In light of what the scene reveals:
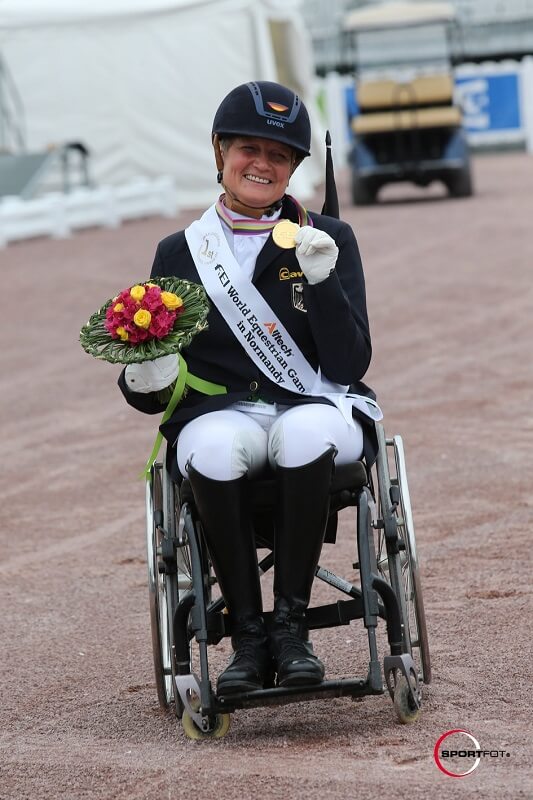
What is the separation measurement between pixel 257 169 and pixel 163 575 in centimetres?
114

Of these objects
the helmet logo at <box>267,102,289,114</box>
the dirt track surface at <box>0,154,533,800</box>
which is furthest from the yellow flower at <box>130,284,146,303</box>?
the dirt track surface at <box>0,154,533,800</box>

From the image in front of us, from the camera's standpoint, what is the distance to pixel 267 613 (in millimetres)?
4066

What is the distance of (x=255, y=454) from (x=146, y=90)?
18.5 metres

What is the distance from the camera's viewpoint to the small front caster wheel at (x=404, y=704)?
3.93 metres

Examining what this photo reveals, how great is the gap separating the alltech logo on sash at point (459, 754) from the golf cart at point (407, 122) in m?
17.4

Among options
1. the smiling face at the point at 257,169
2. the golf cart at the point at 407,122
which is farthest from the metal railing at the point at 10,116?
the smiling face at the point at 257,169

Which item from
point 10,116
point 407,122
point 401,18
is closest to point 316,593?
point 407,122

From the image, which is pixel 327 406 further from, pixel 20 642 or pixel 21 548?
pixel 21 548

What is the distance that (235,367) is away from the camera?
4172 millimetres

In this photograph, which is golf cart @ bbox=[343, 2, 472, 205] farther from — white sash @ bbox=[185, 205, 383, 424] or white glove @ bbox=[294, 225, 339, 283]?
white glove @ bbox=[294, 225, 339, 283]

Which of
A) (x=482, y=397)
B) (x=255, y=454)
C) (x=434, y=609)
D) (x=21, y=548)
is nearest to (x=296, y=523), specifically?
(x=255, y=454)

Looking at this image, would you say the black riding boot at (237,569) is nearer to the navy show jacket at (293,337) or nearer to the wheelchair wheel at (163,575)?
the wheelchair wheel at (163,575)

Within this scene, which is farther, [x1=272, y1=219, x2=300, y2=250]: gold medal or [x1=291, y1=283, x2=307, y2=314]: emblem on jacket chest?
[x1=291, y1=283, x2=307, y2=314]: emblem on jacket chest

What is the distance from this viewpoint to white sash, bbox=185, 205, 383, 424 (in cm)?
412
